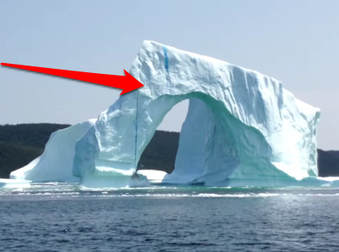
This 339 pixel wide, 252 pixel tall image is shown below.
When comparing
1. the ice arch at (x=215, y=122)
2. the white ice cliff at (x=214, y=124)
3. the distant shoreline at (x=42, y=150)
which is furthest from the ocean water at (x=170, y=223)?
the distant shoreline at (x=42, y=150)

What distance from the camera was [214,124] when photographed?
32.8 meters

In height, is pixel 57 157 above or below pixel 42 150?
below

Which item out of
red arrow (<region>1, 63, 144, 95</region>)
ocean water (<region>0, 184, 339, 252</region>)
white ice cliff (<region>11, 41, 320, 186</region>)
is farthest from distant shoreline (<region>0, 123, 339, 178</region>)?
ocean water (<region>0, 184, 339, 252</region>)

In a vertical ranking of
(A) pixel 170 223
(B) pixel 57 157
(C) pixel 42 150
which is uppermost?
(C) pixel 42 150

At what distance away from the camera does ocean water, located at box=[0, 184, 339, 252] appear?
44.6 ft

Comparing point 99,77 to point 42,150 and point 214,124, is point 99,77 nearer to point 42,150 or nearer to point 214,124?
point 214,124

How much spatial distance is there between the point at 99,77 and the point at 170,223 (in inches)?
277

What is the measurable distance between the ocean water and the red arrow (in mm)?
3847

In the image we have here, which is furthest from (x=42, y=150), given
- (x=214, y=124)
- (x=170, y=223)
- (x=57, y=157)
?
(x=170, y=223)

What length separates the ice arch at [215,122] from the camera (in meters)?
27.4

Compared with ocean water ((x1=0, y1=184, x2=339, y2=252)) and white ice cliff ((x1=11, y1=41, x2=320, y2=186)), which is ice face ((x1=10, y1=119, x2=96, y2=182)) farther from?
ocean water ((x1=0, y1=184, x2=339, y2=252))

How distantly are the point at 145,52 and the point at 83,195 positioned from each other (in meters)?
6.53

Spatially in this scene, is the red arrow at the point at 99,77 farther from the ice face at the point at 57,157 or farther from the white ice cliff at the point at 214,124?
the ice face at the point at 57,157

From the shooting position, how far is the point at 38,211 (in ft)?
66.0
